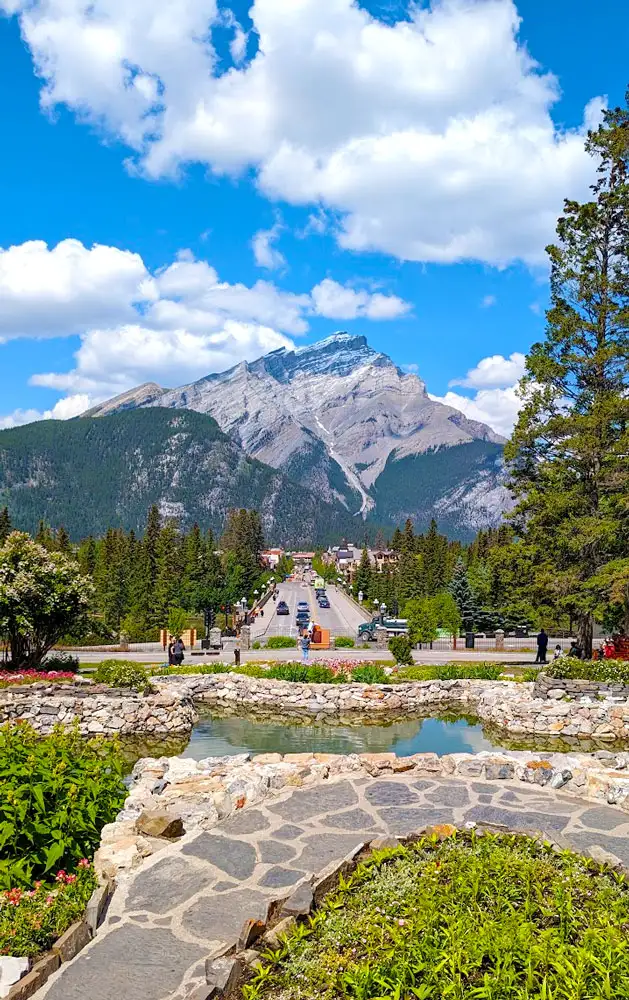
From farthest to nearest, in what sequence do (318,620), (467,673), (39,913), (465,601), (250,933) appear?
1. (318,620)
2. (465,601)
3. (467,673)
4. (39,913)
5. (250,933)

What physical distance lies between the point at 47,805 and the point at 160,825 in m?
1.41

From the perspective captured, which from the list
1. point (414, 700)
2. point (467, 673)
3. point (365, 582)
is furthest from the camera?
point (365, 582)

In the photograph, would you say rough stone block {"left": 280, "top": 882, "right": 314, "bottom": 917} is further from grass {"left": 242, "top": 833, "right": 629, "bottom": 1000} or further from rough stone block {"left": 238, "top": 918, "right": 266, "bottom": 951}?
rough stone block {"left": 238, "top": 918, "right": 266, "bottom": 951}

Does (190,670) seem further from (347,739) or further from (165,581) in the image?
(165,581)

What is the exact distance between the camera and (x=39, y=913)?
5.25 meters

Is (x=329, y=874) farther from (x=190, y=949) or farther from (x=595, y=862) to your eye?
(x=595, y=862)

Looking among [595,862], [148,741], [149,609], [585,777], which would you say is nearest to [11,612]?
[148,741]

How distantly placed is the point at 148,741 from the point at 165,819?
1034 cm

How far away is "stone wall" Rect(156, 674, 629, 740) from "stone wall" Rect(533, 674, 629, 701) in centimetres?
31

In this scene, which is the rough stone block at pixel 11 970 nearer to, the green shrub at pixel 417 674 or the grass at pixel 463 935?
the grass at pixel 463 935

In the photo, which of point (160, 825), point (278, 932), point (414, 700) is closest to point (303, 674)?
point (414, 700)

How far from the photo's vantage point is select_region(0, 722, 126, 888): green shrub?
6.09 metres

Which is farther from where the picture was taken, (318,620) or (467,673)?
(318,620)

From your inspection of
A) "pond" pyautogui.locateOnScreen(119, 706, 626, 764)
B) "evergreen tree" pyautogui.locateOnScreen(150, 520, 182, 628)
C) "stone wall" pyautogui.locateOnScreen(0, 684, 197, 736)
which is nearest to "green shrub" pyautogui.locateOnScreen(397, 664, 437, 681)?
"pond" pyautogui.locateOnScreen(119, 706, 626, 764)
